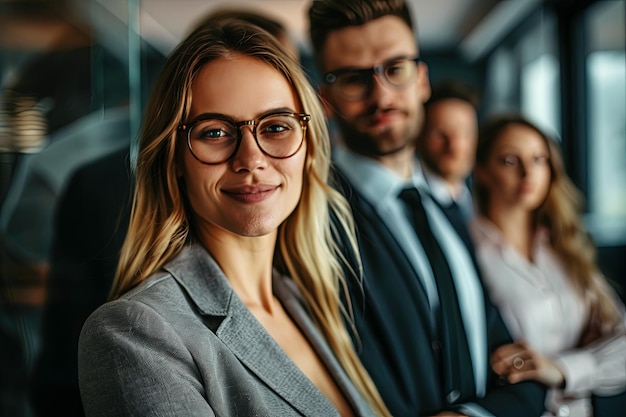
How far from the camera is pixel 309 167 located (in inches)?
34.4

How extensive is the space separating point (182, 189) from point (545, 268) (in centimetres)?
69

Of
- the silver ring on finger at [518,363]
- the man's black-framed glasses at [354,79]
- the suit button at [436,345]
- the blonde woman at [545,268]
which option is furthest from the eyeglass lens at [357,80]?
the silver ring on finger at [518,363]

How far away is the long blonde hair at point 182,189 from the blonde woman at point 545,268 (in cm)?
37

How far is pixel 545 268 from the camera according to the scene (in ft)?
3.88

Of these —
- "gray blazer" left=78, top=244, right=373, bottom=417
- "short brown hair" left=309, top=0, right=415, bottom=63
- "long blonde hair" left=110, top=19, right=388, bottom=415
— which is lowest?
"gray blazer" left=78, top=244, right=373, bottom=417

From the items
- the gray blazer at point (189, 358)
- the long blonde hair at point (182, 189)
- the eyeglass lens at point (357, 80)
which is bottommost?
the gray blazer at point (189, 358)

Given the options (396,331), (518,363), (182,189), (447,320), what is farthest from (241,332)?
(518,363)

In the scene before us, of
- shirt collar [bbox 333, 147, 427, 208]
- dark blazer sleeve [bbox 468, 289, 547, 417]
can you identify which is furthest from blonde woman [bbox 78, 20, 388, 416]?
dark blazer sleeve [bbox 468, 289, 547, 417]

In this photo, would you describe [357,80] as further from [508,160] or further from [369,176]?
[508,160]

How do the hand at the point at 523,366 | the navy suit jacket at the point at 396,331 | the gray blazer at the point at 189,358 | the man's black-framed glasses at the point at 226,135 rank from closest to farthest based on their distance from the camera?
the gray blazer at the point at 189,358 → the man's black-framed glasses at the point at 226,135 → the navy suit jacket at the point at 396,331 → the hand at the point at 523,366

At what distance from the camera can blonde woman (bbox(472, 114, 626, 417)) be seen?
1.14m

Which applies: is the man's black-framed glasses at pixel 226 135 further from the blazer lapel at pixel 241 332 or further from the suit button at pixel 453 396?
the suit button at pixel 453 396

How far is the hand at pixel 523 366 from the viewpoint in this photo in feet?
3.56

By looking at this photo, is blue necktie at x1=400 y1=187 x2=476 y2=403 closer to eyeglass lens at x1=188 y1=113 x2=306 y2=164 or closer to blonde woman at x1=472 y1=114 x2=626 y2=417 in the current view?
blonde woman at x1=472 y1=114 x2=626 y2=417
